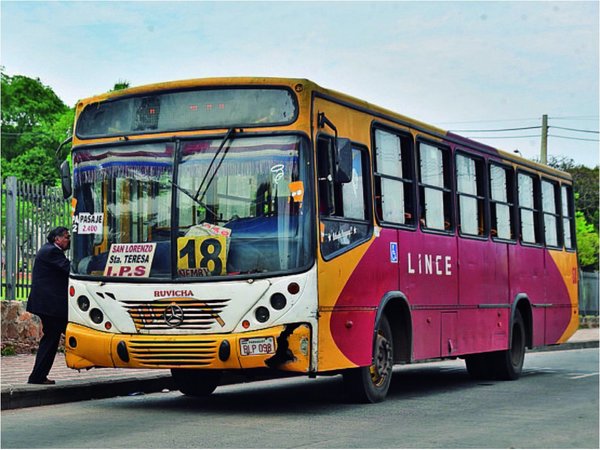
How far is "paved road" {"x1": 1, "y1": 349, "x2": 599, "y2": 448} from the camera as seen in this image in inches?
382

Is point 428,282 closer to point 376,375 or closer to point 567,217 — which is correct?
point 376,375

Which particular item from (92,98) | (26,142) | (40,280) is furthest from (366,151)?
(26,142)

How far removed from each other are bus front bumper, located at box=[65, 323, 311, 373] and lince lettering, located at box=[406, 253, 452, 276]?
288 centimetres

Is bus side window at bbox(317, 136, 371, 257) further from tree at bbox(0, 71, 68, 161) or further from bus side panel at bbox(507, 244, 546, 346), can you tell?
tree at bbox(0, 71, 68, 161)

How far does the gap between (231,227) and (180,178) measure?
0.75 meters

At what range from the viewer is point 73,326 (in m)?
12.3

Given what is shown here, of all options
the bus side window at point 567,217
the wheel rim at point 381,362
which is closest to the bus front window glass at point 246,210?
the wheel rim at point 381,362

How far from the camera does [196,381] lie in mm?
13898

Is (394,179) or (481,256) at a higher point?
(394,179)

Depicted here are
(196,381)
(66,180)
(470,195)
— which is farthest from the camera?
(470,195)

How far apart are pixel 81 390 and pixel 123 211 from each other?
2.28 m

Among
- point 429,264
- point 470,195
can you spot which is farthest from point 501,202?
point 429,264

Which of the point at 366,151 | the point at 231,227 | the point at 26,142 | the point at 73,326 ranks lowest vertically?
the point at 73,326

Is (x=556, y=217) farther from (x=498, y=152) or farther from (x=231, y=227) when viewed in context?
(x=231, y=227)
